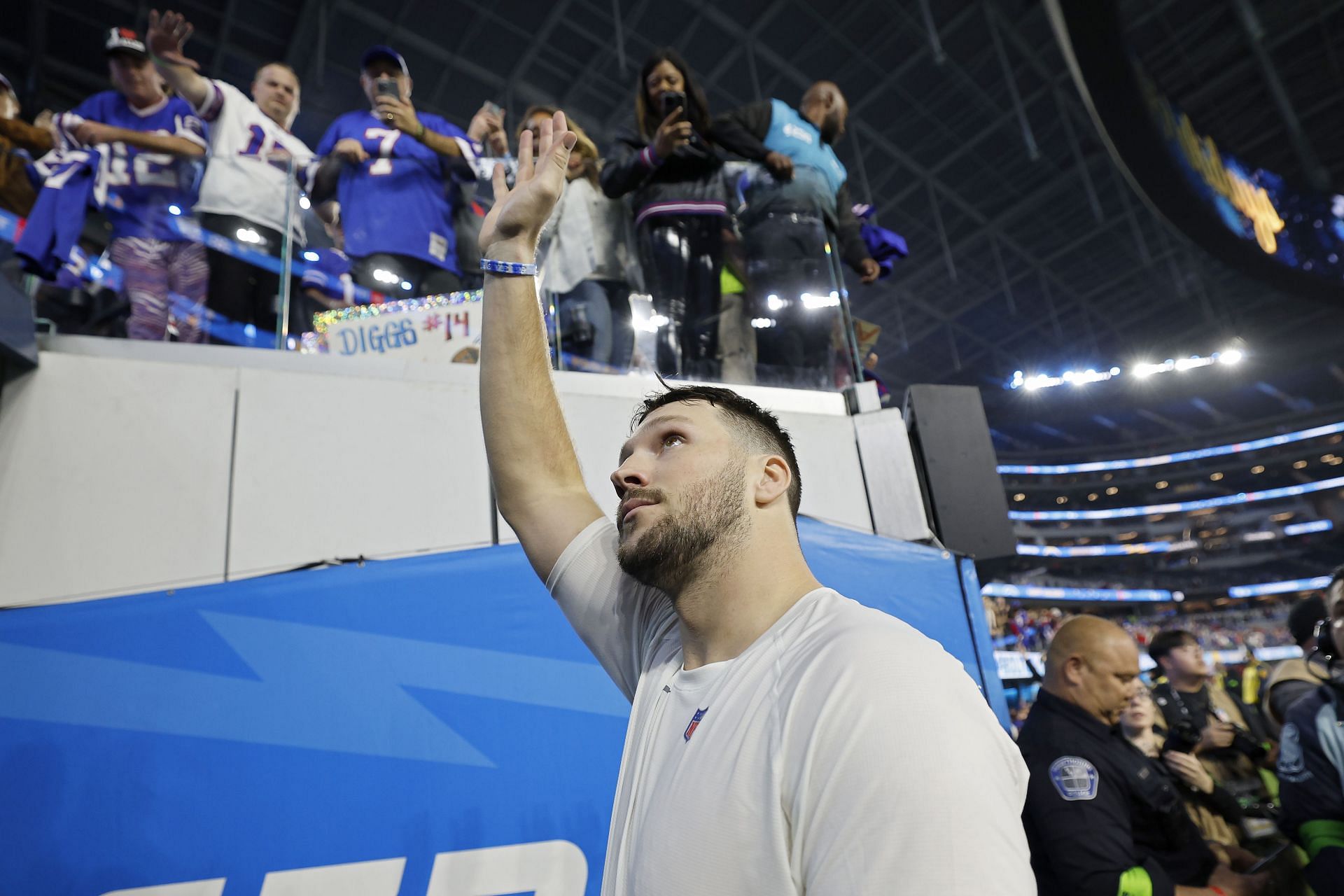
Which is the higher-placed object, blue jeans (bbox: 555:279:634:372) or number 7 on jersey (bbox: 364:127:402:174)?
number 7 on jersey (bbox: 364:127:402:174)

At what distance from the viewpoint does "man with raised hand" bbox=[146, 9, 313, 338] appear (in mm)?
3203

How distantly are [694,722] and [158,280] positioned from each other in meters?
3.34

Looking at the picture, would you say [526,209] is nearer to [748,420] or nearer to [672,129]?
[748,420]

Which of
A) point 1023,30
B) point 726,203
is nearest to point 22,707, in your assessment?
point 726,203

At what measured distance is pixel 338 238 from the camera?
3.48m

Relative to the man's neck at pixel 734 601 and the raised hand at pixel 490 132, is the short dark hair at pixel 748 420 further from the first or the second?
the raised hand at pixel 490 132

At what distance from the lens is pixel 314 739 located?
6.80 feet

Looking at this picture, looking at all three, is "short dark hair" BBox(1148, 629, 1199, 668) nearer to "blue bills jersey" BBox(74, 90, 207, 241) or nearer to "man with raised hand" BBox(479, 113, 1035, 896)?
"man with raised hand" BBox(479, 113, 1035, 896)

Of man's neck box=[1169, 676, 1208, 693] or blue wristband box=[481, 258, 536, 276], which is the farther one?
man's neck box=[1169, 676, 1208, 693]

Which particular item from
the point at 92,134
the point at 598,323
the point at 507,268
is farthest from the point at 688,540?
the point at 92,134

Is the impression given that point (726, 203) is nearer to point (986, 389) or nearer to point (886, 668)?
point (886, 668)

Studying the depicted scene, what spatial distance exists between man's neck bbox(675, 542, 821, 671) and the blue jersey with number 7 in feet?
9.60

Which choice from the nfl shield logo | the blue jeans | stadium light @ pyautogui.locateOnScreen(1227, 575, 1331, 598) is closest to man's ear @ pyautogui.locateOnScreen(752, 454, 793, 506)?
the nfl shield logo

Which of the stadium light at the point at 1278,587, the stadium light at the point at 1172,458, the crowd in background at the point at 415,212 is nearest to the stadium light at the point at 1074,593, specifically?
the stadium light at the point at 1278,587
